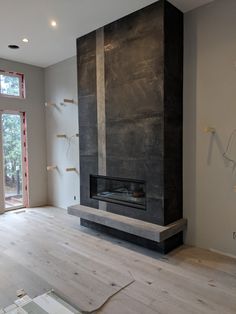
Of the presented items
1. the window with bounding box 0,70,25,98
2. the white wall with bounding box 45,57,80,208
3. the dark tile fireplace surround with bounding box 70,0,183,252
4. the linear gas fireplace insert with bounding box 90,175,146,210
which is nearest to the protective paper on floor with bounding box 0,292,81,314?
the dark tile fireplace surround with bounding box 70,0,183,252

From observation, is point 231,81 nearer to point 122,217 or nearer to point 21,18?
point 122,217

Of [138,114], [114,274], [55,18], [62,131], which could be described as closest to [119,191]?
[138,114]

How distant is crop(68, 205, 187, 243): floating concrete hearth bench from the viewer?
9.61 feet

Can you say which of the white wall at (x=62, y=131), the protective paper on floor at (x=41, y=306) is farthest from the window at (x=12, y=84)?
the protective paper on floor at (x=41, y=306)

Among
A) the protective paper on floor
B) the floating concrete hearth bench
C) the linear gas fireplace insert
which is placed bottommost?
the protective paper on floor

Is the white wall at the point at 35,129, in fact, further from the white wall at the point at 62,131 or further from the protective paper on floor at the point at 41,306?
the protective paper on floor at the point at 41,306

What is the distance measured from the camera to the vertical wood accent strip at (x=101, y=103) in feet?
12.0

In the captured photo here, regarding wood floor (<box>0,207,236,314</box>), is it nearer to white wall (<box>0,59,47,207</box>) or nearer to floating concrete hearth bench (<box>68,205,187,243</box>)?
floating concrete hearth bench (<box>68,205,187,243</box>)

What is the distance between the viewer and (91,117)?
387 cm

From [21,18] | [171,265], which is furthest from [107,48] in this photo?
[171,265]

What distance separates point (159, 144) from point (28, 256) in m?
Answer: 2.13

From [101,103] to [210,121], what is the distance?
5.13 feet

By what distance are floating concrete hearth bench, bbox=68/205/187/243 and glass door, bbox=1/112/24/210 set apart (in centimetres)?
210

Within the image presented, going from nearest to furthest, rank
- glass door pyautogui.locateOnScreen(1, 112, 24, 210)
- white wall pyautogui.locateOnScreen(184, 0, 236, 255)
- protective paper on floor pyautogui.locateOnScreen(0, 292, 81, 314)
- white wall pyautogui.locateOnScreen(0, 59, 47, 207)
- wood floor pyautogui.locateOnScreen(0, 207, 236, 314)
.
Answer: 1. protective paper on floor pyautogui.locateOnScreen(0, 292, 81, 314)
2. wood floor pyautogui.locateOnScreen(0, 207, 236, 314)
3. white wall pyautogui.locateOnScreen(184, 0, 236, 255)
4. glass door pyautogui.locateOnScreen(1, 112, 24, 210)
5. white wall pyautogui.locateOnScreen(0, 59, 47, 207)
